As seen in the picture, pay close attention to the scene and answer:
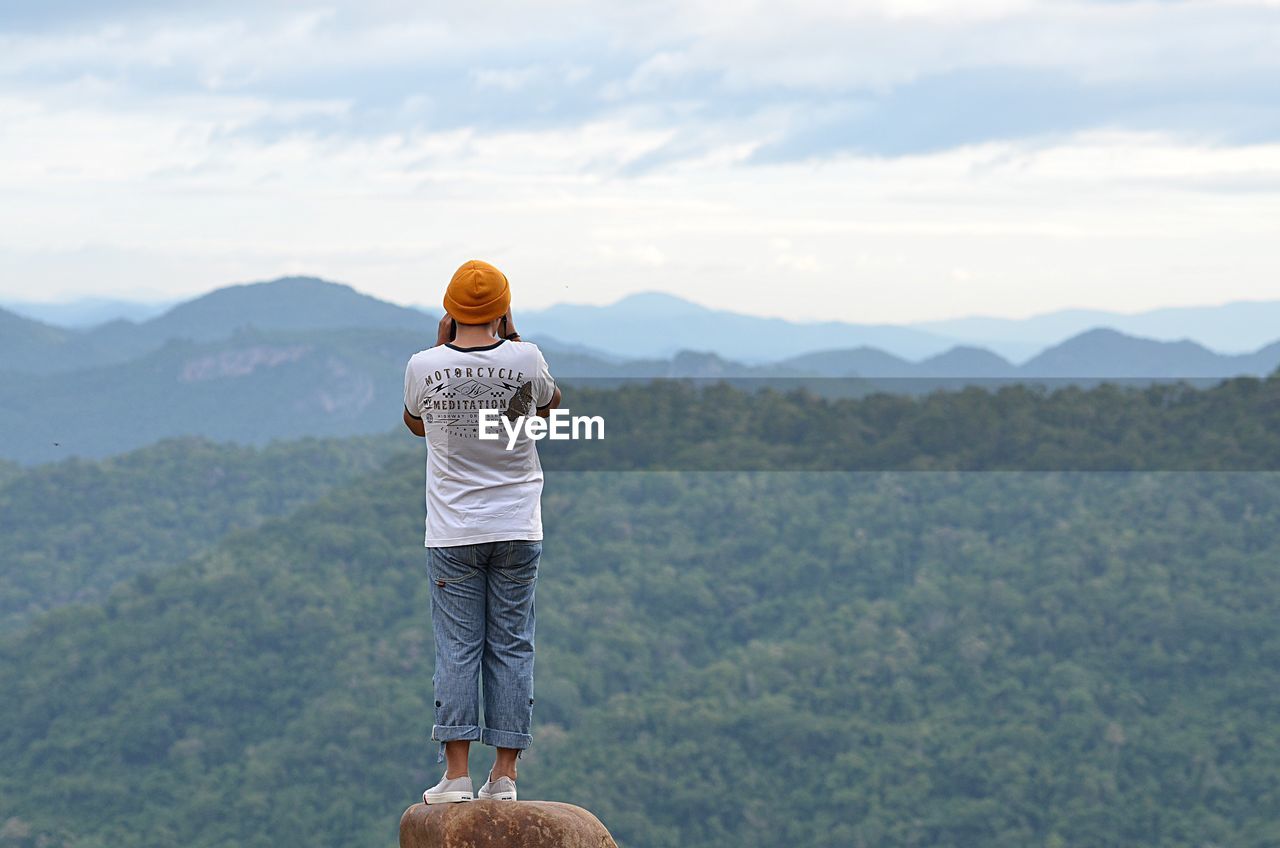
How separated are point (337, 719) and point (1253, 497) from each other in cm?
3008

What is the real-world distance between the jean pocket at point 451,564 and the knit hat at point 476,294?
0.92m

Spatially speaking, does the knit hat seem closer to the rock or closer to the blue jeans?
the blue jeans

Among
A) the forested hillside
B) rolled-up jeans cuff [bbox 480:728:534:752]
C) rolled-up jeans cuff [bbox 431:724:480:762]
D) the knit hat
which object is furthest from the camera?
the forested hillside

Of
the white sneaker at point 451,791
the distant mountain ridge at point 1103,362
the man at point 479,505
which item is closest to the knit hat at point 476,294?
the man at point 479,505

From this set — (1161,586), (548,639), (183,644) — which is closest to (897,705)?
(1161,586)

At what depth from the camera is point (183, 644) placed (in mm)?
53031

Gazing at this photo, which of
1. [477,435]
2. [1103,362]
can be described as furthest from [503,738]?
[1103,362]

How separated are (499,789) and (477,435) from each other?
62.2 inches

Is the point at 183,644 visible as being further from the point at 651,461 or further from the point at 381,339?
the point at 381,339

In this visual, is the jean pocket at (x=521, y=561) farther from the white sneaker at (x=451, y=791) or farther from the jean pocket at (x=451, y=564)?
the white sneaker at (x=451, y=791)

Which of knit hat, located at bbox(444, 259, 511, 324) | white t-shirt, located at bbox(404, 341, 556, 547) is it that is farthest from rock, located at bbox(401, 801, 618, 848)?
knit hat, located at bbox(444, 259, 511, 324)

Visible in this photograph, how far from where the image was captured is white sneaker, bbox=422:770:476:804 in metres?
6.08

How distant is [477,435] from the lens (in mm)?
5645

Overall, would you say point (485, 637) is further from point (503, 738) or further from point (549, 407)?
point (549, 407)
